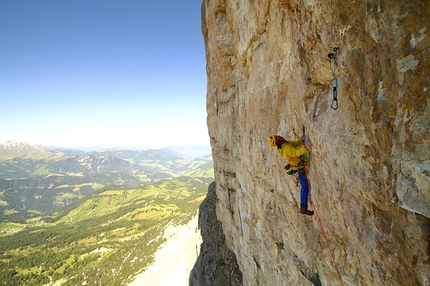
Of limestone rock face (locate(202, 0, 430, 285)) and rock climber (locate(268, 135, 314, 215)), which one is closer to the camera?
limestone rock face (locate(202, 0, 430, 285))

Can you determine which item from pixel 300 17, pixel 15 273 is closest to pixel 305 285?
pixel 300 17

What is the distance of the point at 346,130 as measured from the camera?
532 centimetres

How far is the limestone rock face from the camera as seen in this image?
405 cm

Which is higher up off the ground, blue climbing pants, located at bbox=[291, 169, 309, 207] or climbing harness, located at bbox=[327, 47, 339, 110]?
climbing harness, located at bbox=[327, 47, 339, 110]

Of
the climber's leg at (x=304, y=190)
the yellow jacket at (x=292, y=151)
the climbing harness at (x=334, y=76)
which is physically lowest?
the climber's leg at (x=304, y=190)

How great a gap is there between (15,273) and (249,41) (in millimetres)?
143427

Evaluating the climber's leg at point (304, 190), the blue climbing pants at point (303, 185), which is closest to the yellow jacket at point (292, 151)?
the blue climbing pants at point (303, 185)

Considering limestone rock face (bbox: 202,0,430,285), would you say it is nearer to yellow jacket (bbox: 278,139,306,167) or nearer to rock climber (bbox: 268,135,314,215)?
rock climber (bbox: 268,135,314,215)

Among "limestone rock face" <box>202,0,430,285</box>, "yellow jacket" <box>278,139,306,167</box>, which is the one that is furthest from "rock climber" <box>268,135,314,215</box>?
"limestone rock face" <box>202,0,430,285</box>

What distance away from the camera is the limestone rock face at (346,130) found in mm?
4055

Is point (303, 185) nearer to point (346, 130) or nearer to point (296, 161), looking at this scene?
point (296, 161)

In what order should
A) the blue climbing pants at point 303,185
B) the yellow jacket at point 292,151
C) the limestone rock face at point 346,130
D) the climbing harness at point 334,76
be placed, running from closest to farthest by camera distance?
the limestone rock face at point 346,130
the climbing harness at point 334,76
the yellow jacket at point 292,151
the blue climbing pants at point 303,185

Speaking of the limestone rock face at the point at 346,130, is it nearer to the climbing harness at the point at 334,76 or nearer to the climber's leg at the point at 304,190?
the climbing harness at the point at 334,76

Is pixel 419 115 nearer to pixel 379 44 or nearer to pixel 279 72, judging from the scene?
pixel 379 44
